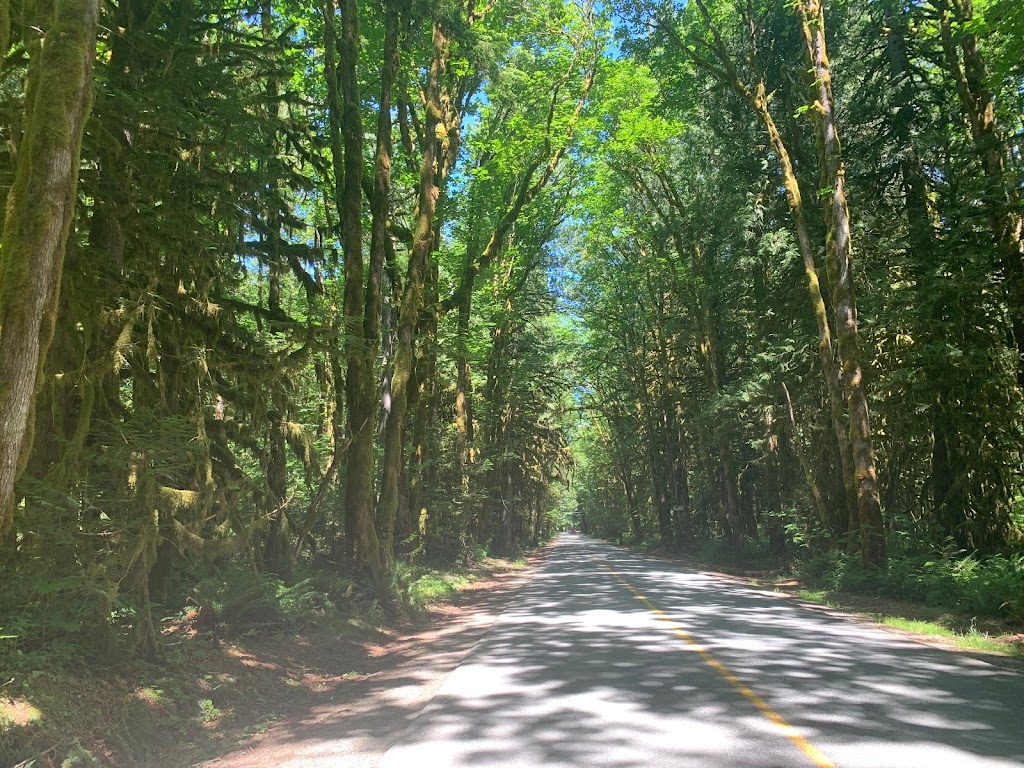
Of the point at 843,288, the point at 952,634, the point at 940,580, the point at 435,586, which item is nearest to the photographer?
the point at 952,634

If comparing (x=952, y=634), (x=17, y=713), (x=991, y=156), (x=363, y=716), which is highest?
(x=991, y=156)

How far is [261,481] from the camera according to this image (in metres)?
11.7

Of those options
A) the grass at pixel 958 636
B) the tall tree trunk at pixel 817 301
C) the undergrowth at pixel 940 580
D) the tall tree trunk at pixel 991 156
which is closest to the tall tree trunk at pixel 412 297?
the tall tree trunk at pixel 817 301

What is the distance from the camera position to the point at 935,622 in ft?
37.0

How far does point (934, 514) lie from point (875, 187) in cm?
856

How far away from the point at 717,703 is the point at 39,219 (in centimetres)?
680

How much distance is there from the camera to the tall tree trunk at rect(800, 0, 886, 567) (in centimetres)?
1551

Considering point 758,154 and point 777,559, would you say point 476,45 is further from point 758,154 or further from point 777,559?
point 777,559

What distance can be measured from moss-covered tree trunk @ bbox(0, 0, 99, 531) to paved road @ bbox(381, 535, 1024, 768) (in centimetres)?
364

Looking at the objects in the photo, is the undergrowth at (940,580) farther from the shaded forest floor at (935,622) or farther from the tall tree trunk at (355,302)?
the tall tree trunk at (355,302)

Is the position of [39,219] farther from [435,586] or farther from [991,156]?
[991,156]

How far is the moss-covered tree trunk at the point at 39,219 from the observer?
14.4 ft

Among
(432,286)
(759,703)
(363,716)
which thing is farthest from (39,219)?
(432,286)

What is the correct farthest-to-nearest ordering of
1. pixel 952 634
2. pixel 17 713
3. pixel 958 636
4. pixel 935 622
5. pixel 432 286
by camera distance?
pixel 432 286, pixel 935 622, pixel 952 634, pixel 958 636, pixel 17 713
